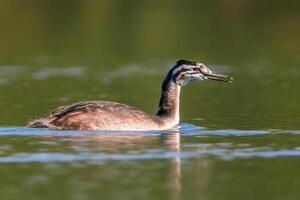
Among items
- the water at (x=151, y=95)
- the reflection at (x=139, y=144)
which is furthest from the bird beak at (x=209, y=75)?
the reflection at (x=139, y=144)

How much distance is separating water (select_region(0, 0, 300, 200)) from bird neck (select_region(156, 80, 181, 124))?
0.44 metres

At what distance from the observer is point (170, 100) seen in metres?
25.3

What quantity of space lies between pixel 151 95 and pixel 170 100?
20.5ft

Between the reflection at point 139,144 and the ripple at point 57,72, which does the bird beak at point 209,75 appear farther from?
the ripple at point 57,72

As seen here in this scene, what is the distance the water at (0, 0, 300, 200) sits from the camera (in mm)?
18891

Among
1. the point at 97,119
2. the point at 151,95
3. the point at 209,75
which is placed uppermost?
the point at 151,95

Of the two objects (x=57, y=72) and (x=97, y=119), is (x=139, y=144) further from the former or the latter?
(x=57, y=72)

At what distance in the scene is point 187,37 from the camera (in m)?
45.8

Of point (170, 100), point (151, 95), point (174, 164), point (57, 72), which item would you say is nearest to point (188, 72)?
point (170, 100)

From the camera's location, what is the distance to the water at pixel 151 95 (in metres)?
18.9

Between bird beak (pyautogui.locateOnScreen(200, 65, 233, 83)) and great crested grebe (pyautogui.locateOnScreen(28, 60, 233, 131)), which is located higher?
bird beak (pyautogui.locateOnScreen(200, 65, 233, 83))

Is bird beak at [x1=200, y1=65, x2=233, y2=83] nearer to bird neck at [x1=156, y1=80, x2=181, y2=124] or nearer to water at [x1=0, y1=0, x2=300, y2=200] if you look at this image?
bird neck at [x1=156, y1=80, x2=181, y2=124]

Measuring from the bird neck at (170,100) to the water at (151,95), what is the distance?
441mm

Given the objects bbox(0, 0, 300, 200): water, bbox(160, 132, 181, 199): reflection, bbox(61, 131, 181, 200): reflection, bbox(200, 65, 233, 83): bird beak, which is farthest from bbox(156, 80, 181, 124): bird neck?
bbox(160, 132, 181, 199): reflection
